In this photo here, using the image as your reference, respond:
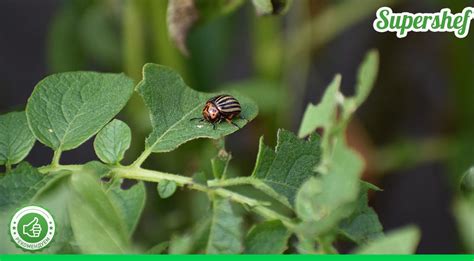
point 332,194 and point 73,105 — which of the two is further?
point 73,105

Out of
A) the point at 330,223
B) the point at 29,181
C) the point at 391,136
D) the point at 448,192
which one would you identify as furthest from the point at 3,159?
the point at 448,192

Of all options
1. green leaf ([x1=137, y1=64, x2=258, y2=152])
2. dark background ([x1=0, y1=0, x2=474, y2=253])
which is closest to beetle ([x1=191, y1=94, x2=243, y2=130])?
green leaf ([x1=137, y1=64, x2=258, y2=152])

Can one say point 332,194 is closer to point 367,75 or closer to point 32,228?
point 367,75

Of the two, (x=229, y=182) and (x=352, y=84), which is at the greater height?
(x=229, y=182)

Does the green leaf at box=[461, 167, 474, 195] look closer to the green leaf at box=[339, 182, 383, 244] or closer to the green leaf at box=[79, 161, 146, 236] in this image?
the green leaf at box=[339, 182, 383, 244]

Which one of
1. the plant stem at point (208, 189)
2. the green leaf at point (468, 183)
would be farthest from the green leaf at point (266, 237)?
the green leaf at point (468, 183)

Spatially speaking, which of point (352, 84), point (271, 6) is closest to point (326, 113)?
point (271, 6)
